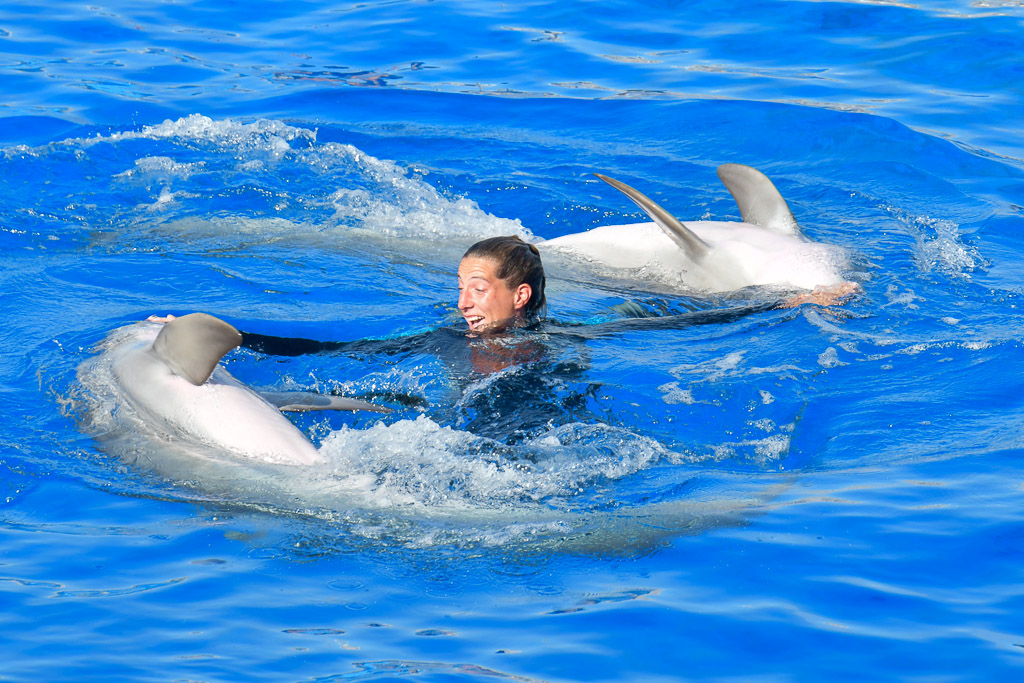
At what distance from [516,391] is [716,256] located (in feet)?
8.77

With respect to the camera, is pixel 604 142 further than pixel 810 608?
Yes

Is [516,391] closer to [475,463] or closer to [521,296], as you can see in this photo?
[521,296]

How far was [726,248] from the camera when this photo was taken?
818 centimetres

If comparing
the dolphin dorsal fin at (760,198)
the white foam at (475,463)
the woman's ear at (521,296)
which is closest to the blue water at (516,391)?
the white foam at (475,463)

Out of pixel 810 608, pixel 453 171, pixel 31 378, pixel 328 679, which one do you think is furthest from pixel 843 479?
pixel 453 171

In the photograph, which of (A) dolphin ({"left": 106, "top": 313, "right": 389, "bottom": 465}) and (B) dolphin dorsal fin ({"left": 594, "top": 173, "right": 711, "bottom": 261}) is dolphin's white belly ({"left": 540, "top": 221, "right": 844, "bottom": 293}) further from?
(A) dolphin ({"left": 106, "top": 313, "right": 389, "bottom": 465})

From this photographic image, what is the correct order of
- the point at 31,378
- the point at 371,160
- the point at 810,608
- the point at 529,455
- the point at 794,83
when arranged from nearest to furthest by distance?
the point at 810,608 < the point at 529,455 < the point at 31,378 < the point at 371,160 < the point at 794,83

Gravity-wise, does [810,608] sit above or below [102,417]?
below

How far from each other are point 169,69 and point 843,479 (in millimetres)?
10295

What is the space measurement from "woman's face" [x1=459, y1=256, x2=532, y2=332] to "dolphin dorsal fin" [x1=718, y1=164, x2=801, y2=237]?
2754mm

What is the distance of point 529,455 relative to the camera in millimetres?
5426

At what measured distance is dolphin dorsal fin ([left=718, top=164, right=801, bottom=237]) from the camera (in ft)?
27.9

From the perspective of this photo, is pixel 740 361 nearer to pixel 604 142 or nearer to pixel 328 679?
pixel 328 679

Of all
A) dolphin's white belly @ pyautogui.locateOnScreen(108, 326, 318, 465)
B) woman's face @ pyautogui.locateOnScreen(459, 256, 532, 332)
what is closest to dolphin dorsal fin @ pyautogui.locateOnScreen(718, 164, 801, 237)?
woman's face @ pyautogui.locateOnScreen(459, 256, 532, 332)
